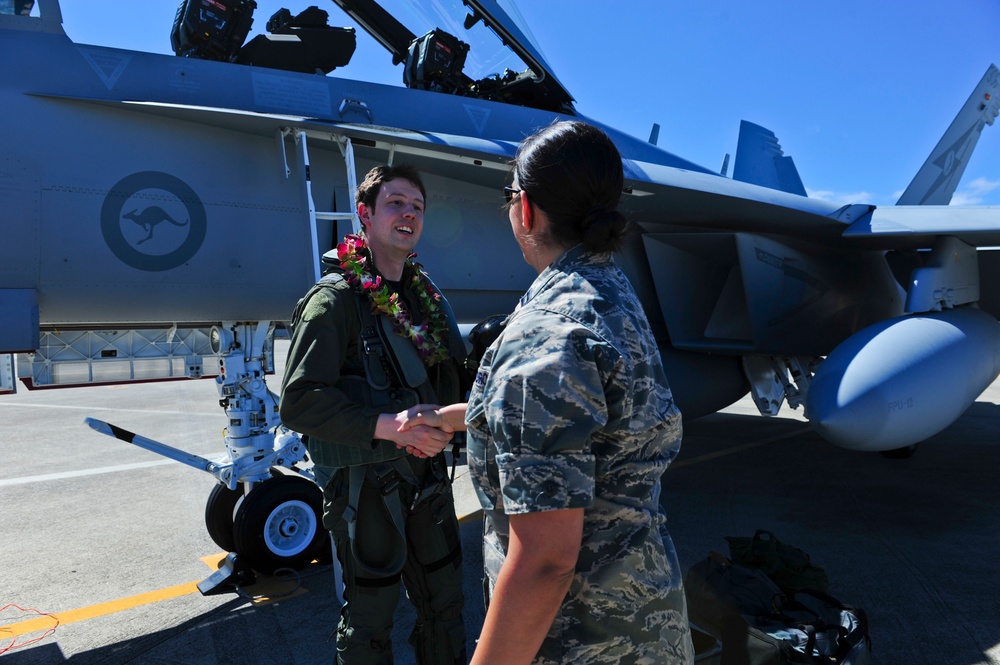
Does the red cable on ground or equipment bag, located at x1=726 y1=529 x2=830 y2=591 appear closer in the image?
equipment bag, located at x1=726 y1=529 x2=830 y2=591

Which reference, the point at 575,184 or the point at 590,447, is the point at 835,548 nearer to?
the point at 590,447

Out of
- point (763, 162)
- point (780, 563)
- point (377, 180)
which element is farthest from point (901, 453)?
point (377, 180)

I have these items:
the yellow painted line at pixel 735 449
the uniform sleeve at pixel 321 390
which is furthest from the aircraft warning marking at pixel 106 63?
the yellow painted line at pixel 735 449

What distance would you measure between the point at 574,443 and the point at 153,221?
123 inches

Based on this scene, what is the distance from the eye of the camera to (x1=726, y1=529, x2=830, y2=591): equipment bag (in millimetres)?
2822

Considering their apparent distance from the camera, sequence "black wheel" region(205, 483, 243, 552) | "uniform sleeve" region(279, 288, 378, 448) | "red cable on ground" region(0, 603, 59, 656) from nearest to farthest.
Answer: "uniform sleeve" region(279, 288, 378, 448) < "red cable on ground" region(0, 603, 59, 656) < "black wheel" region(205, 483, 243, 552)

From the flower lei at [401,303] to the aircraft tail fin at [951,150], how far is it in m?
8.63

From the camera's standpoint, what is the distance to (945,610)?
127 inches

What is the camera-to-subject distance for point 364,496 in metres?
2.02

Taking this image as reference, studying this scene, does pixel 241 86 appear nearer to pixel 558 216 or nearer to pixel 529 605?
pixel 558 216

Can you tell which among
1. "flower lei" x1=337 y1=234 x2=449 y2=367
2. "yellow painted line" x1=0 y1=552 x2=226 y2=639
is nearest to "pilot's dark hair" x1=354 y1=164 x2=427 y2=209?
"flower lei" x1=337 y1=234 x2=449 y2=367

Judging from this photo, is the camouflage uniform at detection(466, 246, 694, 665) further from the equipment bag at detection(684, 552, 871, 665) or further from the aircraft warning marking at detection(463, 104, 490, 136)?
the aircraft warning marking at detection(463, 104, 490, 136)

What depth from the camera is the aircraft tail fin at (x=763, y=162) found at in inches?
355

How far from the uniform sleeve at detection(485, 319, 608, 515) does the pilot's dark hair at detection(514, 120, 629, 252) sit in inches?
8.4
